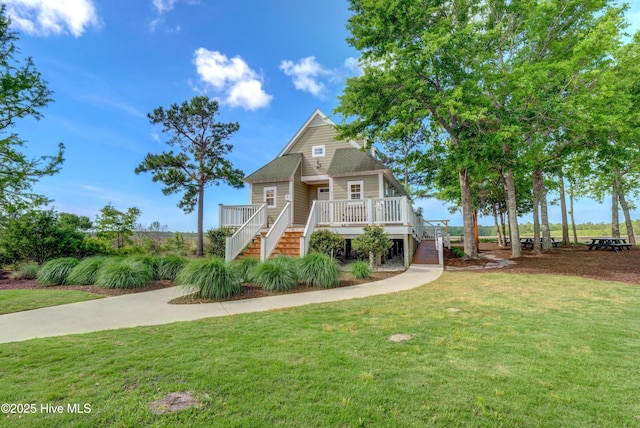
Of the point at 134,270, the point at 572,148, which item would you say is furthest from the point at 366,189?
the point at 572,148

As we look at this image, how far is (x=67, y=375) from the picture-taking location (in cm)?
272

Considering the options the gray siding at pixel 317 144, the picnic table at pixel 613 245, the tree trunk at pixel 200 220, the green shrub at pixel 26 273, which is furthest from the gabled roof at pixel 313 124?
the picnic table at pixel 613 245

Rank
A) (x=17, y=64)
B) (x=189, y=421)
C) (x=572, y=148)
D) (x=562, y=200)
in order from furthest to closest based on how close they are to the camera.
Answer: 1. (x=562, y=200)
2. (x=572, y=148)
3. (x=17, y=64)
4. (x=189, y=421)

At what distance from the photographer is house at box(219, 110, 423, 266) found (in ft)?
37.5

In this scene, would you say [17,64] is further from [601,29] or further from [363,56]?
[601,29]

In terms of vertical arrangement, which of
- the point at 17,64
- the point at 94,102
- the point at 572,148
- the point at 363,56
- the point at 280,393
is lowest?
the point at 280,393

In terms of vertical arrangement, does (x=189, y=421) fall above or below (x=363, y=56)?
below

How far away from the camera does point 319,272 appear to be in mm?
7656

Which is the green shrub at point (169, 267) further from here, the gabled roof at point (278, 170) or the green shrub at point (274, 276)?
the gabled roof at point (278, 170)

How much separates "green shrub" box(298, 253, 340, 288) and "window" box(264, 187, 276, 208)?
7904mm

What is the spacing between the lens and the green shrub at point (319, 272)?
7.59m

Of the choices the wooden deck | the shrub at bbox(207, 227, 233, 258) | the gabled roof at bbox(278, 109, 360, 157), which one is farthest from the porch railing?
the wooden deck

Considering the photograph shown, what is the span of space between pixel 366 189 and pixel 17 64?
14.4 m

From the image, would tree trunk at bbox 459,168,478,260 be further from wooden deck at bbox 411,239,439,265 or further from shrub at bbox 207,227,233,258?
shrub at bbox 207,227,233,258
